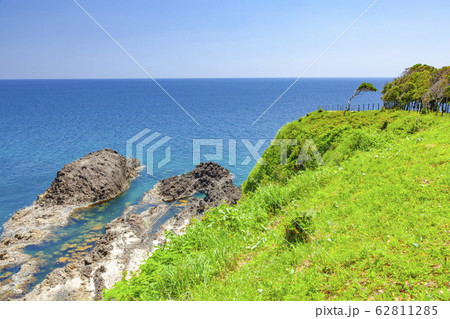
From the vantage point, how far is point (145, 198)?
35.5m

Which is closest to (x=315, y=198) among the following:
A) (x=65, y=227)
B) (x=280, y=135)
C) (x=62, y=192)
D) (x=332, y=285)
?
(x=332, y=285)

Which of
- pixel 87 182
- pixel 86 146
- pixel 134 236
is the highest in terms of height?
pixel 86 146

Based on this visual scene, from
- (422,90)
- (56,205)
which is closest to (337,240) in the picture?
(422,90)

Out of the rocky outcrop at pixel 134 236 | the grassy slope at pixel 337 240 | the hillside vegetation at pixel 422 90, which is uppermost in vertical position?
the hillside vegetation at pixel 422 90

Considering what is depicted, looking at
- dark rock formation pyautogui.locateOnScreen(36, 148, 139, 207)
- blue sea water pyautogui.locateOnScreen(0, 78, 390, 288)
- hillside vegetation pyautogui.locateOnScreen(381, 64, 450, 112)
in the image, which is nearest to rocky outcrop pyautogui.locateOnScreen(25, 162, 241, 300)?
blue sea water pyautogui.locateOnScreen(0, 78, 390, 288)

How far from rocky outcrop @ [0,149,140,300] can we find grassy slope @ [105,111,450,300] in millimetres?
16922

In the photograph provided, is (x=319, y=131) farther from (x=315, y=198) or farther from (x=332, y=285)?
(x=332, y=285)

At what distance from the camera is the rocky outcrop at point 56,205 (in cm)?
2206

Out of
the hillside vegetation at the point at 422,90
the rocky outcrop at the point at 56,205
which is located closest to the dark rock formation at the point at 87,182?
the rocky outcrop at the point at 56,205

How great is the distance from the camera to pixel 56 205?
32406 mm

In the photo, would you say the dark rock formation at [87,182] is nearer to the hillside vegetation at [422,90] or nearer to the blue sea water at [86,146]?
the blue sea water at [86,146]

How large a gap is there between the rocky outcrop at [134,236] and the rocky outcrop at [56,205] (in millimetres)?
3038

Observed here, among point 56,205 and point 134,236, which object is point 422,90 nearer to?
point 134,236

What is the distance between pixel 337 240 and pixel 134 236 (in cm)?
2075
